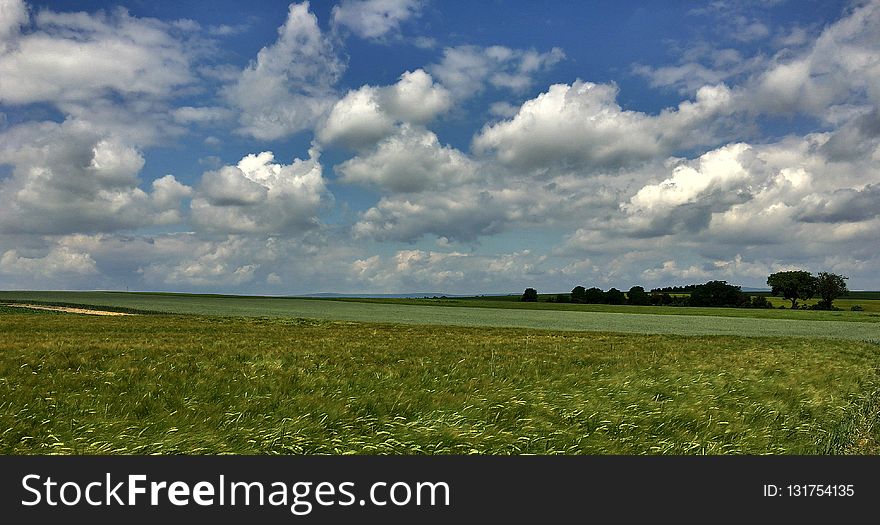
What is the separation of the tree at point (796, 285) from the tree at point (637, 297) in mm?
36576

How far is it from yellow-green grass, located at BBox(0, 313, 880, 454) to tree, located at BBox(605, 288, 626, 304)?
137826 mm

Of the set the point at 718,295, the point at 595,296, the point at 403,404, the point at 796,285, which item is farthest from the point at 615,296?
the point at 403,404

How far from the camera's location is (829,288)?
5669 inches

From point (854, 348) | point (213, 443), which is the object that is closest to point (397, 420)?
point (213, 443)

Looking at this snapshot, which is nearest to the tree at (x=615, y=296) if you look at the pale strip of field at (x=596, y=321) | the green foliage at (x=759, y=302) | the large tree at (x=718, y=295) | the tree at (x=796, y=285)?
the large tree at (x=718, y=295)

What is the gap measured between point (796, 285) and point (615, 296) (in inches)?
1861

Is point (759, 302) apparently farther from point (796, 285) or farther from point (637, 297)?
point (637, 297)

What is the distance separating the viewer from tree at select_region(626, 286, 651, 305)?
484ft

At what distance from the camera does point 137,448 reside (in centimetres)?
947

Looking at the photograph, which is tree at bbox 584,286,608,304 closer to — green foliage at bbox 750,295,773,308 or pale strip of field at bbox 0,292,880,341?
green foliage at bbox 750,295,773,308
